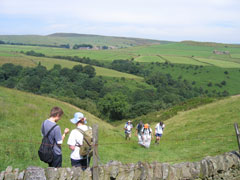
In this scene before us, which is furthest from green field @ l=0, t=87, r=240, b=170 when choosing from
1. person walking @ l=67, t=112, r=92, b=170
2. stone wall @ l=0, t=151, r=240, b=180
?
person walking @ l=67, t=112, r=92, b=170

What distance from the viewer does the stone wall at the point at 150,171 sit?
5422 millimetres

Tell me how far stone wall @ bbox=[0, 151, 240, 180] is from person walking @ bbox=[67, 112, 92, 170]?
1.58 feet

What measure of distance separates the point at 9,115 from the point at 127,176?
443 inches

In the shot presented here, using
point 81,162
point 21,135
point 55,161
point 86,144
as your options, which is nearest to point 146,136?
point 21,135

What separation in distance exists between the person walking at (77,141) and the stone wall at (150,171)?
Result: 483 millimetres

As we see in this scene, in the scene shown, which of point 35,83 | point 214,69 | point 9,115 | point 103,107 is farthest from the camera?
point 214,69

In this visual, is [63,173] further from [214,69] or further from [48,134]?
[214,69]

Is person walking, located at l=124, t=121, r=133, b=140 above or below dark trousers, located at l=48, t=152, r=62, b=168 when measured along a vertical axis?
below

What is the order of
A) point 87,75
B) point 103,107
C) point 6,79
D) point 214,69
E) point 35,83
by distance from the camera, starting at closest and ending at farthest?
point 103,107, point 35,83, point 6,79, point 87,75, point 214,69

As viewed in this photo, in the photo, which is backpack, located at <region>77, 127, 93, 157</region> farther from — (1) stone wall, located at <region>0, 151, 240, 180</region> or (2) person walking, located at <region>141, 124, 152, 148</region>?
(2) person walking, located at <region>141, 124, 152, 148</region>

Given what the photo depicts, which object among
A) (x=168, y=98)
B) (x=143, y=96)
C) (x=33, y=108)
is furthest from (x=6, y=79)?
(x=33, y=108)

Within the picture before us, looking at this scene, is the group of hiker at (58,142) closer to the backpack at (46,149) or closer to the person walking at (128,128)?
the backpack at (46,149)

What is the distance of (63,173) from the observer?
18.9 ft

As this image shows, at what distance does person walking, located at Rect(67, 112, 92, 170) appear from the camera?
629 centimetres
